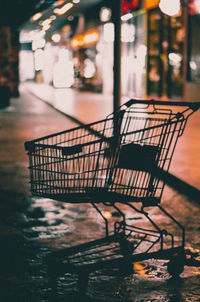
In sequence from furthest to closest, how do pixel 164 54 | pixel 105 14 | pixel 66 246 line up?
pixel 105 14
pixel 164 54
pixel 66 246

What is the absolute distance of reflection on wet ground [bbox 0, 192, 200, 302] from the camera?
3605 millimetres

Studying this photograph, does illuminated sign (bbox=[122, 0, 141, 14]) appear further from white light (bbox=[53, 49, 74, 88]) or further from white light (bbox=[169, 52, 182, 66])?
white light (bbox=[53, 49, 74, 88])

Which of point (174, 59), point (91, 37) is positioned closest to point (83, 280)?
point (174, 59)

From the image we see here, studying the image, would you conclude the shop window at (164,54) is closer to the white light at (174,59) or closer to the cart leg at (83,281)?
the white light at (174,59)

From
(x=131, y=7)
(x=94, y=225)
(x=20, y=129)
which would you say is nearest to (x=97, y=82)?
(x=131, y=7)

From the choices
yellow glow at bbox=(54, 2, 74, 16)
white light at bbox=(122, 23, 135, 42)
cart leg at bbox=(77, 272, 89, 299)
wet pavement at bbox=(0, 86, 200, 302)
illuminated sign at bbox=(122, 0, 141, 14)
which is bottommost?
wet pavement at bbox=(0, 86, 200, 302)

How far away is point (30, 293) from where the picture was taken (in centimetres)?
363

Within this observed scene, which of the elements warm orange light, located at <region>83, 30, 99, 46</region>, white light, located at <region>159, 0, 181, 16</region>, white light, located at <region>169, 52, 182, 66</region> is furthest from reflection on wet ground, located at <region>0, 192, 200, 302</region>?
warm orange light, located at <region>83, 30, 99, 46</region>

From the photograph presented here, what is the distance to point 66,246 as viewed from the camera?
183 inches

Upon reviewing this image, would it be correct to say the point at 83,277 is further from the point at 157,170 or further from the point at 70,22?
the point at 70,22

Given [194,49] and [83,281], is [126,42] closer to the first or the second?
[194,49]

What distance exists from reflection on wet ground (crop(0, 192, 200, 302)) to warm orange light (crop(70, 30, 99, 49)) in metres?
30.9

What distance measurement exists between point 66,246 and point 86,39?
35.0 m

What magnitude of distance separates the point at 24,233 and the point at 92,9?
32902mm
